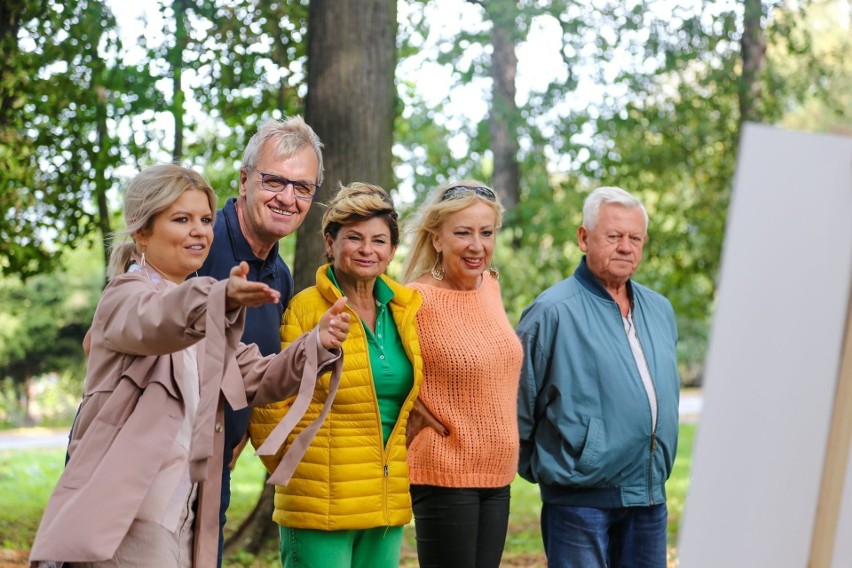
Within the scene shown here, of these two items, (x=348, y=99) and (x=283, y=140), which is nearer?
(x=283, y=140)

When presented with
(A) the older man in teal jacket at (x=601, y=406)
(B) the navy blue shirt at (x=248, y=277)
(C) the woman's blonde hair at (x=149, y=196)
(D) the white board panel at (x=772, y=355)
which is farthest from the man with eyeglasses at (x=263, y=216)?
(D) the white board panel at (x=772, y=355)

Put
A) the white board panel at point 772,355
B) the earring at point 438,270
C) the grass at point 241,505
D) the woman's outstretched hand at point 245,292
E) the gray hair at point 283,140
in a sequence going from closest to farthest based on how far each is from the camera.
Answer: the white board panel at point 772,355
the woman's outstretched hand at point 245,292
the gray hair at point 283,140
the earring at point 438,270
the grass at point 241,505

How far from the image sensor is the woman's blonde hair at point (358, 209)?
3398 mm

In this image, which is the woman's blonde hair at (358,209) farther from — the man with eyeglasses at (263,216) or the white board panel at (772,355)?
the white board panel at (772,355)

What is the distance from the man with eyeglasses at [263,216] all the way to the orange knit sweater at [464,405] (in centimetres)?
55

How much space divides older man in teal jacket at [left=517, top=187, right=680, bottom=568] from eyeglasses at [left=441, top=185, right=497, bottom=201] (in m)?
0.36

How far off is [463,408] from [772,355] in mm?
1507

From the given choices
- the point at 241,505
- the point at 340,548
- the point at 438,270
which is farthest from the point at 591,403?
the point at 241,505

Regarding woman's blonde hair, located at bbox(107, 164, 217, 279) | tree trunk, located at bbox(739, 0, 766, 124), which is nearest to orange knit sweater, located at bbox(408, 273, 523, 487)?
woman's blonde hair, located at bbox(107, 164, 217, 279)

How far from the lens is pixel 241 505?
959cm

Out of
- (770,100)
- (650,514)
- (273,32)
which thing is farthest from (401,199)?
(650,514)

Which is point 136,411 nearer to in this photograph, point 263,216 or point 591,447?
point 263,216

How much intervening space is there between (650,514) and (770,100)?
8.62 metres

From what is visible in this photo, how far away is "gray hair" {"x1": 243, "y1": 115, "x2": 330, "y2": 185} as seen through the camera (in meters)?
3.43
